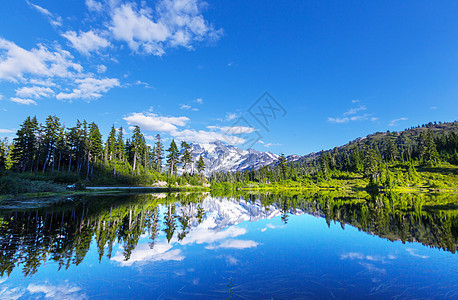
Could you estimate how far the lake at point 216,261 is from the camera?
6887 millimetres

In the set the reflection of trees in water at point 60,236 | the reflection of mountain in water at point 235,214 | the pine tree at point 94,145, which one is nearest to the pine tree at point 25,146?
the pine tree at point 94,145

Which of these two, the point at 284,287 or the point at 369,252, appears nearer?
the point at 284,287

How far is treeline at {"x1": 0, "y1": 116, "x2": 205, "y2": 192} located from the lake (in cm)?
4304

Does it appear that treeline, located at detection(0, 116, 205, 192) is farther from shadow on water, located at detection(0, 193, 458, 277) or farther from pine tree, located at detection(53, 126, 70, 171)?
shadow on water, located at detection(0, 193, 458, 277)

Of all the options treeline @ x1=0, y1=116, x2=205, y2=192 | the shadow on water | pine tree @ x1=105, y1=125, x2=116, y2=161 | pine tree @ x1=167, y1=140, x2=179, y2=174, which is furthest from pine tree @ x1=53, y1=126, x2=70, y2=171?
the shadow on water

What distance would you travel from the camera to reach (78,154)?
5938 centimetres

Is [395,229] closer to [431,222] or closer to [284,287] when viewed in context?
[431,222]

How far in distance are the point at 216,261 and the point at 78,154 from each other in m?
65.4

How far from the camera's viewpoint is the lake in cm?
689

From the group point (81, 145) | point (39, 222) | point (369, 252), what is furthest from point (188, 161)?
point (369, 252)

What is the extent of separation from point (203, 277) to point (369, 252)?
9.30 metres

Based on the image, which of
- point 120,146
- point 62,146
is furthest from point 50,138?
point 120,146

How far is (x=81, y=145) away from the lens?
59.2 meters

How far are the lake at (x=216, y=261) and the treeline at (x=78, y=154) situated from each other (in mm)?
43037
